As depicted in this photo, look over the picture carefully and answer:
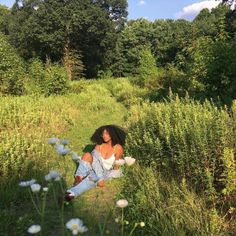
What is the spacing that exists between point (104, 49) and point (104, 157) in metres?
35.0

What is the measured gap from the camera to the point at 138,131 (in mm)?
6387

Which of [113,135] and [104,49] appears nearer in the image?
[113,135]

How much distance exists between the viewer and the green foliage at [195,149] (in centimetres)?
435

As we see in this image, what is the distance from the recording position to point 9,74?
1455cm

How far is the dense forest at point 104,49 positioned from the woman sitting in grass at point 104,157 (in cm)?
321

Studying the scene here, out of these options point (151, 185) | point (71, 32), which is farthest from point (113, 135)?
point (71, 32)

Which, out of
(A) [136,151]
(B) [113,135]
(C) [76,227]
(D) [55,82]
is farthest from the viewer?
(D) [55,82]

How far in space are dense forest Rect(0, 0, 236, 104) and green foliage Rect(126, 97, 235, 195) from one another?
396 centimetres

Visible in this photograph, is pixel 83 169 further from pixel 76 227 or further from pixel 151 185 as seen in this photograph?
pixel 76 227

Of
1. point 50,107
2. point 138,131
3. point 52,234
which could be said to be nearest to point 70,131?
point 50,107

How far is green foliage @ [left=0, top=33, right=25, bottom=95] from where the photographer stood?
1447cm

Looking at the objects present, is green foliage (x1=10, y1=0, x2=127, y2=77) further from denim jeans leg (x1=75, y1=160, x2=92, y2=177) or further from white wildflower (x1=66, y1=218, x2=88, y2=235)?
white wildflower (x1=66, y1=218, x2=88, y2=235)

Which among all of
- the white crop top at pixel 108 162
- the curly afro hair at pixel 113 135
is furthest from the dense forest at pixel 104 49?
the white crop top at pixel 108 162

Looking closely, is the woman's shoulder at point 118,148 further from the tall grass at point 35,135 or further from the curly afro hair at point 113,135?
the tall grass at point 35,135
